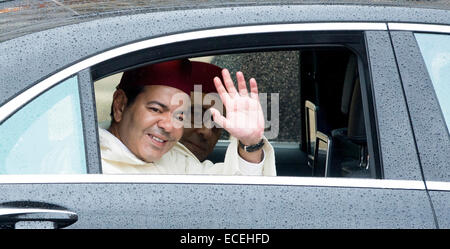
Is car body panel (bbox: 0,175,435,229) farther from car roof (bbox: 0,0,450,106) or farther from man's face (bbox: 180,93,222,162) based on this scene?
man's face (bbox: 180,93,222,162)

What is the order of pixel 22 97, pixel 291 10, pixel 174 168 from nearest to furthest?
1. pixel 22 97
2. pixel 291 10
3. pixel 174 168

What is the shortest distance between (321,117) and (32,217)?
1.64 m

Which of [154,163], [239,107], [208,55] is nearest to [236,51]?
[208,55]

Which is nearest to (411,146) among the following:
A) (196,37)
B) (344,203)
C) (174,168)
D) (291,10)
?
(344,203)

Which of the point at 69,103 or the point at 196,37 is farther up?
the point at 196,37

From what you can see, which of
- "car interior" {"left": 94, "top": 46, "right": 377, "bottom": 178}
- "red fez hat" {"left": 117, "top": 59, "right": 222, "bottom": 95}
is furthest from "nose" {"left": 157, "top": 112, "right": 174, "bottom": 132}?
"car interior" {"left": 94, "top": 46, "right": 377, "bottom": 178}

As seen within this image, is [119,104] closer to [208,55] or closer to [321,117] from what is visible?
[208,55]

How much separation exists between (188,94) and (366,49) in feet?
2.74

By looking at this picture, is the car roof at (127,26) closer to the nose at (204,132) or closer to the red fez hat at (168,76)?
the red fez hat at (168,76)

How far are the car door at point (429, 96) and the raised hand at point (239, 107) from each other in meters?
0.46

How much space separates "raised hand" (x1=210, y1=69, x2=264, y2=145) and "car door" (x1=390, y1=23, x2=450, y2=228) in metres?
0.46

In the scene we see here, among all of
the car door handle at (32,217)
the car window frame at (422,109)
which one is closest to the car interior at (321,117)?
the car window frame at (422,109)

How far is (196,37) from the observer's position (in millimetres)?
2248
